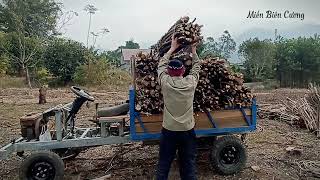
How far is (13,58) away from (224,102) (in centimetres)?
2584

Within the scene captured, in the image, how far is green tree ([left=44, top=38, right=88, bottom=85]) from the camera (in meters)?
26.9

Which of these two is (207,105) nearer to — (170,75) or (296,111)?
(170,75)

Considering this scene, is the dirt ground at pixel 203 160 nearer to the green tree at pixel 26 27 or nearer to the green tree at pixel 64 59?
the green tree at pixel 64 59

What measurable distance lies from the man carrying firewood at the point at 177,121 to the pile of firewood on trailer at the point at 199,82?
605 mm

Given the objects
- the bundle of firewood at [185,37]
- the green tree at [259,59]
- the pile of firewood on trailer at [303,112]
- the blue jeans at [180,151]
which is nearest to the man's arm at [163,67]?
the bundle of firewood at [185,37]

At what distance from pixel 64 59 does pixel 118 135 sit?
2229 centimetres

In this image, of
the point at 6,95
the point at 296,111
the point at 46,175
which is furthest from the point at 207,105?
the point at 6,95

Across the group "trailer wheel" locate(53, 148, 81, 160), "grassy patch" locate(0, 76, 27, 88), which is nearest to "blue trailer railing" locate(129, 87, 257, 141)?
"trailer wheel" locate(53, 148, 81, 160)

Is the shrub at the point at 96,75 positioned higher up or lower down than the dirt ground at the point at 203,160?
higher up

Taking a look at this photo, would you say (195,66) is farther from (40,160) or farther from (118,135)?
(40,160)

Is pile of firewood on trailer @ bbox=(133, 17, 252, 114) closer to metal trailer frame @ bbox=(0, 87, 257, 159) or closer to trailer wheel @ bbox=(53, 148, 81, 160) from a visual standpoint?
metal trailer frame @ bbox=(0, 87, 257, 159)

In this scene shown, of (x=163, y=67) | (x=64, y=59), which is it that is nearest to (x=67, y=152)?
(x=163, y=67)

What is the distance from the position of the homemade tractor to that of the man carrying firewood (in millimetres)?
679

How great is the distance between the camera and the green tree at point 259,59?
3083 centimetres
